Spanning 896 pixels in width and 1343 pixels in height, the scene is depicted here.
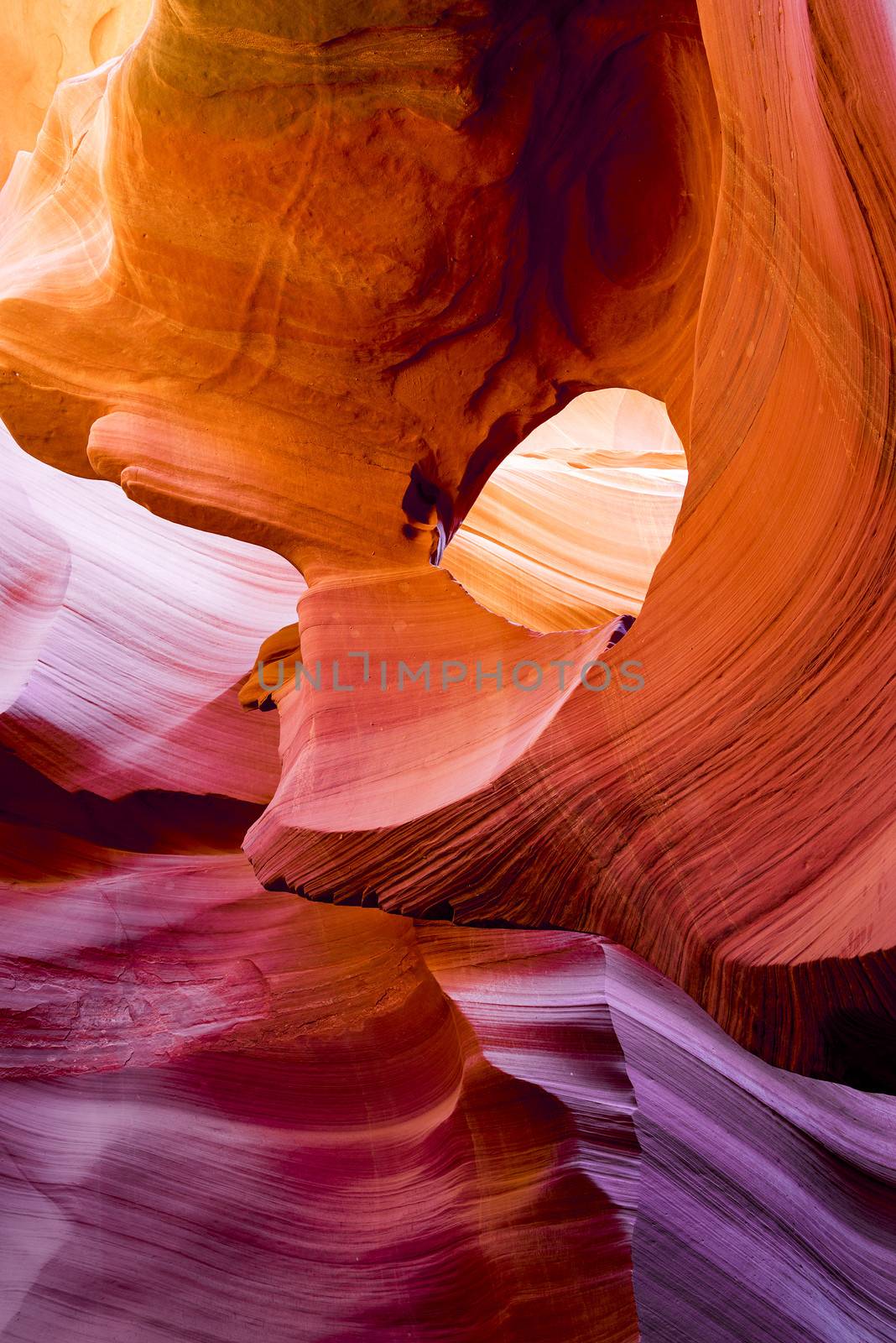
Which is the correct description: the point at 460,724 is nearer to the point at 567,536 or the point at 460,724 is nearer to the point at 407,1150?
the point at 407,1150

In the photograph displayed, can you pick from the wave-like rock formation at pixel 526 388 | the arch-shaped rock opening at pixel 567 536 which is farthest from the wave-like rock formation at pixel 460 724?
→ the arch-shaped rock opening at pixel 567 536

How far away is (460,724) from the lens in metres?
1.96

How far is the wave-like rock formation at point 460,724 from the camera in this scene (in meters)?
1.32

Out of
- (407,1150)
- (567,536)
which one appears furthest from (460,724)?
(567,536)

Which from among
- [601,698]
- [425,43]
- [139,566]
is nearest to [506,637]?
[601,698]

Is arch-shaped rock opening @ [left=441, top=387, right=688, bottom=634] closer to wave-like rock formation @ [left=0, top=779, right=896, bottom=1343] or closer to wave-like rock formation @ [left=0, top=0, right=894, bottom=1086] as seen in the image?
wave-like rock formation @ [left=0, top=0, right=894, bottom=1086]

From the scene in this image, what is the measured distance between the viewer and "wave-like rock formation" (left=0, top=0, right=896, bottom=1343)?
132 cm

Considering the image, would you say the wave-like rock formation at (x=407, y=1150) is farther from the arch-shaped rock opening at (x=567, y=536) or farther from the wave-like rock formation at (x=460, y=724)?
the arch-shaped rock opening at (x=567, y=536)

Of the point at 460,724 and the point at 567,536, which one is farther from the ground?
the point at 567,536

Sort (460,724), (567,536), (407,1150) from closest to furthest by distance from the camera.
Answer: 1. (460,724)
2. (407,1150)
3. (567,536)

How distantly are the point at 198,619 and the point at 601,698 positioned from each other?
1.94 metres

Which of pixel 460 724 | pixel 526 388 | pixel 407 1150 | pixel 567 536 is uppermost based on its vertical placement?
pixel 526 388

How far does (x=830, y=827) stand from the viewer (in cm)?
128

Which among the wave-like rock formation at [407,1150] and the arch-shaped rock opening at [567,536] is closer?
the wave-like rock formation at [407,1150]
